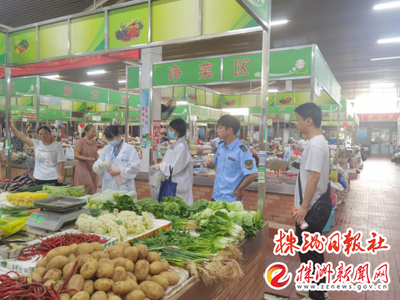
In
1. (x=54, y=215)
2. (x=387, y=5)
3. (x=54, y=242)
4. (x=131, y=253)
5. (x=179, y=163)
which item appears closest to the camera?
(x=131, y=253)

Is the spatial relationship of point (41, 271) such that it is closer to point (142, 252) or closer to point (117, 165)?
point (142, 252)

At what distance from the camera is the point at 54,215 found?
235 centimetres

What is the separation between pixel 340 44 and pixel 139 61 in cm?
667

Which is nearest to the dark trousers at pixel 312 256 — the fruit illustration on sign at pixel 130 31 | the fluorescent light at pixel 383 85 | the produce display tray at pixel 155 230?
the produce display tray at pixel 155 230

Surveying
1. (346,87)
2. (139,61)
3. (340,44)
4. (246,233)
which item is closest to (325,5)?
(340,44)

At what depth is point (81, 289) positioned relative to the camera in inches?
57.1

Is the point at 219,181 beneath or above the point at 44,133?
beneath

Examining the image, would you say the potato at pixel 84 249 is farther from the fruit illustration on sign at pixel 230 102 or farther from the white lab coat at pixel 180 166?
the fruit illustration on sign at pixel 230 102

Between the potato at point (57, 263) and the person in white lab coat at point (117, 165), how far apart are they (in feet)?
9.17

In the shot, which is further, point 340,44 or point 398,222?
point 340,44

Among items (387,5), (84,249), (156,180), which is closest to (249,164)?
(156,180)

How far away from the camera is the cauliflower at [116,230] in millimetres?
2195

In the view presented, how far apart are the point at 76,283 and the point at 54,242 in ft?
2.02

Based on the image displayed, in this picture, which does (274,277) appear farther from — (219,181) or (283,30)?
(283,30)
